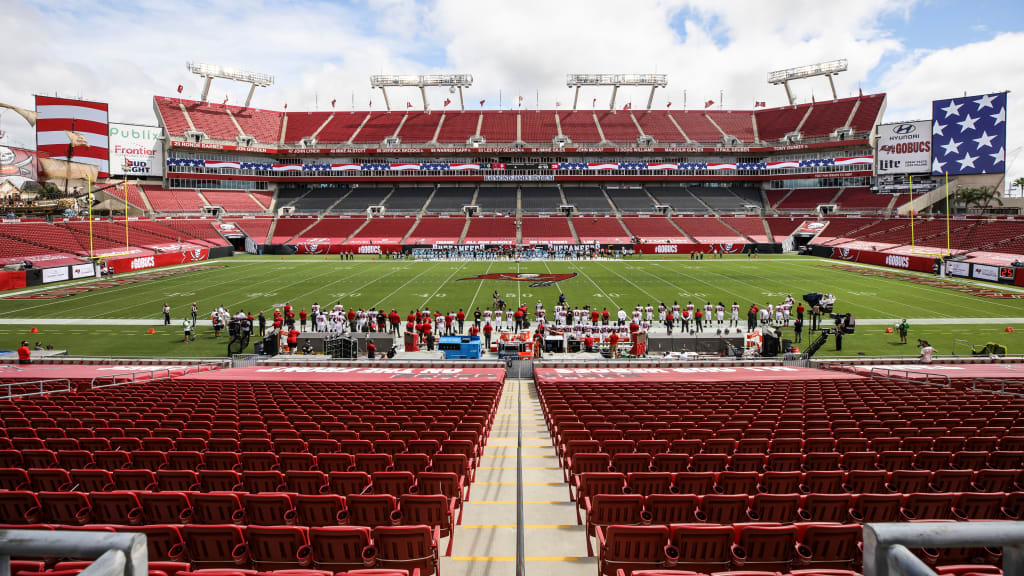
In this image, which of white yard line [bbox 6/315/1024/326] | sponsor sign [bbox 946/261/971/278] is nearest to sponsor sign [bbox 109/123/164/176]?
white yard line [bbox 6/315/1024/326]

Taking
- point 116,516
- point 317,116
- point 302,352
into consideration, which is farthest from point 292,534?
point 317,116

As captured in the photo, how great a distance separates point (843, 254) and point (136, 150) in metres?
84.2

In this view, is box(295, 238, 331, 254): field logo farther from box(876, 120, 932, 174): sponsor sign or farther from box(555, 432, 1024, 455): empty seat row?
box(876, 120, 932, 174): sponsor sign

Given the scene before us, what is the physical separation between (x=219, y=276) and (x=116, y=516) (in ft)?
140

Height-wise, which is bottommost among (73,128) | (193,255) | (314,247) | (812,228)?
(193,255)

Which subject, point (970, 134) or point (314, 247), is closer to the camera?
point (970, 134)

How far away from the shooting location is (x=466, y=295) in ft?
112

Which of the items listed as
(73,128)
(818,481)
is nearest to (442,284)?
(818,481)

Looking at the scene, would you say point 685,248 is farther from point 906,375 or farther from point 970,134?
point 906,375

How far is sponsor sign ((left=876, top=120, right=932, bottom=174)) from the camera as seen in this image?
65312 millimetres

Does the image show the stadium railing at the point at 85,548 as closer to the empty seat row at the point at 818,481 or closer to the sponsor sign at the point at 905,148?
the empty seat row at the point at 818,481

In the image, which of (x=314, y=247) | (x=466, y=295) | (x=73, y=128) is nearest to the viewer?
(x=466, y=295)

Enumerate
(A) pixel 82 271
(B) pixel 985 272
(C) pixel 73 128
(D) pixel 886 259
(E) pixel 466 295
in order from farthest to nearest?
(C) pixel 73 128
(D) pixel 886 259
(A) pixel 82 271
(B) pixel 985 272
(E) pixel 466 295

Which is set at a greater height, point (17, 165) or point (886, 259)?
point (17, 165)
